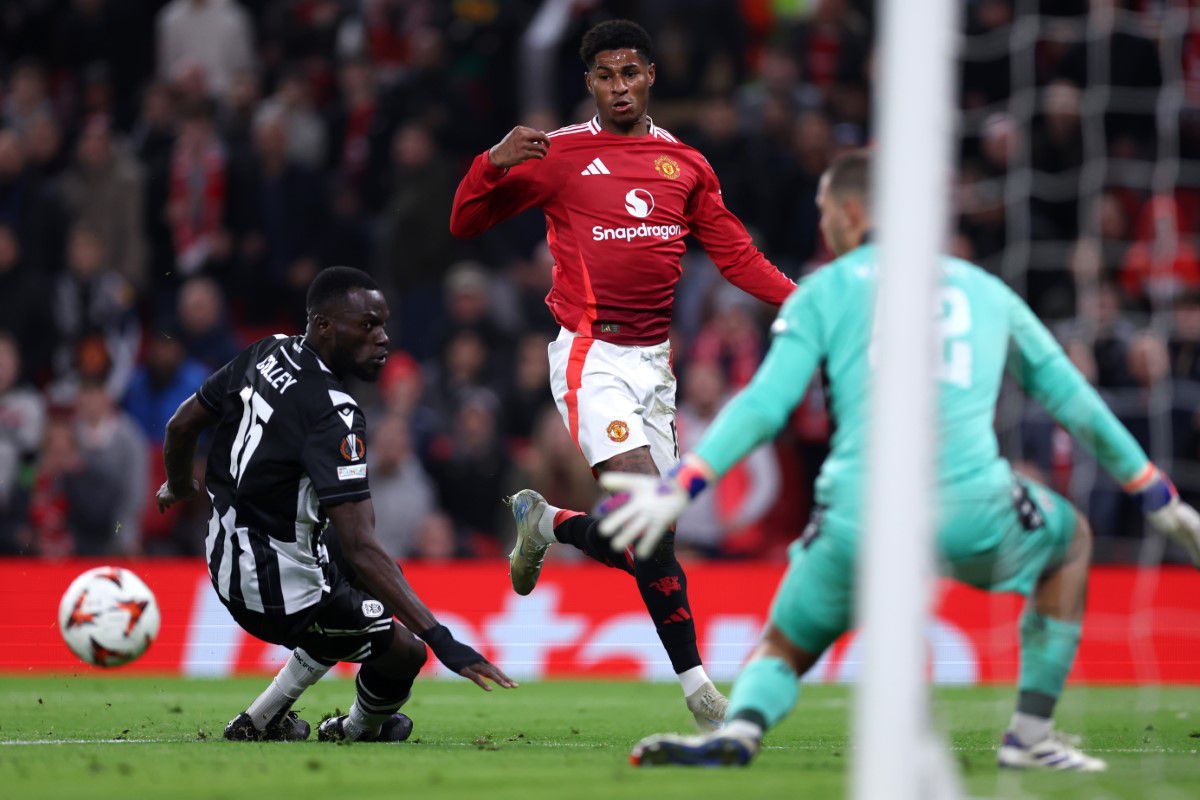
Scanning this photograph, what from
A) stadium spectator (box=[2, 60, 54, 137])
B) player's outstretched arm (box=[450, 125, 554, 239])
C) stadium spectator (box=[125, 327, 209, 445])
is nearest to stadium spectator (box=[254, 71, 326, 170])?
stadium spectator (box=[2, 60, 54, 137])

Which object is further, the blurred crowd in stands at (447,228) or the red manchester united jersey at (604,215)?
the blurred crowd in stands at (447,228)

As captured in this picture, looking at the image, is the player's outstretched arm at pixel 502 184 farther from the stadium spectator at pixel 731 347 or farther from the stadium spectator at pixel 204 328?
the stadium spectator at pixel 204 328

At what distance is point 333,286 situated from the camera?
6.21m

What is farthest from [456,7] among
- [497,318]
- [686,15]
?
[497,318]

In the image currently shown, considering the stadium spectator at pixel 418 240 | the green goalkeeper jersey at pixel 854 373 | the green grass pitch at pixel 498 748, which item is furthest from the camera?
the stadium spectator at pixel 418 240

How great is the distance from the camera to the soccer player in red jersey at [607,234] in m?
6.81

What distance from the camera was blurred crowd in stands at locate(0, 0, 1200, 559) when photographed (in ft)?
38.6

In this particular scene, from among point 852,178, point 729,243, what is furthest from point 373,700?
point 852,178

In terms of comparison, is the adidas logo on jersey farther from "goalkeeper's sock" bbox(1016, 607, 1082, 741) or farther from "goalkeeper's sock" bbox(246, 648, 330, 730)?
"goalkeeper's sock" bbox(1016, 607, 1082, 741)

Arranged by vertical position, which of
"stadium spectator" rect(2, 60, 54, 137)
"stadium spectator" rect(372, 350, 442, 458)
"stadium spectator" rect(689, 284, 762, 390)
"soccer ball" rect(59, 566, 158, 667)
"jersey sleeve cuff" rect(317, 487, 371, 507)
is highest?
"stadium spectator" rect(2, 60, 54, 137)

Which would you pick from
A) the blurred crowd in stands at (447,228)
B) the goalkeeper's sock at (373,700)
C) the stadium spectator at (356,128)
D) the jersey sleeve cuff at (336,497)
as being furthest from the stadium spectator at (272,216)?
the jersey sleeve cuff at (336,497)

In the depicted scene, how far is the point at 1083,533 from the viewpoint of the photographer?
4.88 metres

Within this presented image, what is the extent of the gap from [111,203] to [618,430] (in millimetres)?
8291

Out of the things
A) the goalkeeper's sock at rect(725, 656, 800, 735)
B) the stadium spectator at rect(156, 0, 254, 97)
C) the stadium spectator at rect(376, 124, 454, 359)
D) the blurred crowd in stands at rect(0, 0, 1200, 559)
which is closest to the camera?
the goalkeeper's sock at rect(725, 656, 800, 735)
